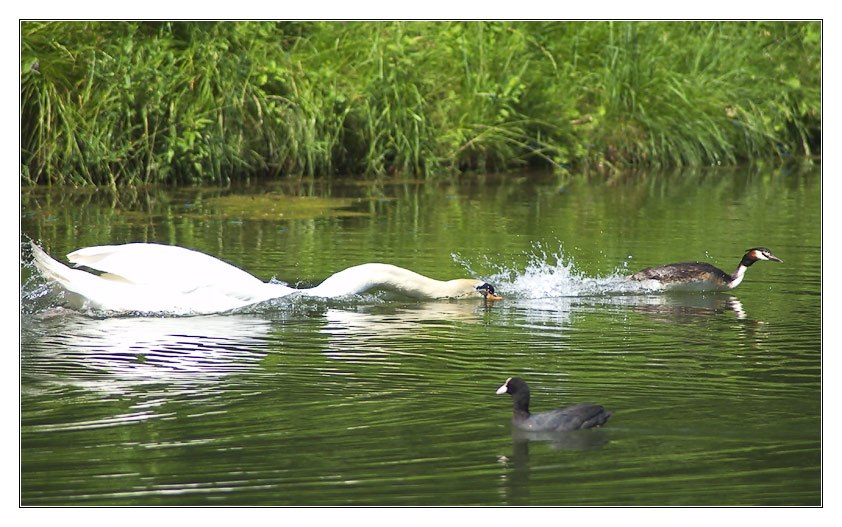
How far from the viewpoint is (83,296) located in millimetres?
8391

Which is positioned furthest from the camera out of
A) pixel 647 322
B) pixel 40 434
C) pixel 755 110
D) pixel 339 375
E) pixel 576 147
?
pixel 755 110

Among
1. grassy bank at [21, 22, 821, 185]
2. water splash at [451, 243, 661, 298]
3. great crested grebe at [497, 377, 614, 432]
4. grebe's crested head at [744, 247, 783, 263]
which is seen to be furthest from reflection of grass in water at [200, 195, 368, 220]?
great crested grebe at [497, 377, 614, 432]

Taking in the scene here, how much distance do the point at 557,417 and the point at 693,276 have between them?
4089mm

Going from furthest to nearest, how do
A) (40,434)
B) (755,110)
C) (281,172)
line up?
1. (755,110)
2. (281,172)
3. (40,434)

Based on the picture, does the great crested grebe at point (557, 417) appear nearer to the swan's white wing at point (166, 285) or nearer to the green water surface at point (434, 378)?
the green water surface at point (434, 378)

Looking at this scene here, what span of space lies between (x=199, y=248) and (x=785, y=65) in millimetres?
12365

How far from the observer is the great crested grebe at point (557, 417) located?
5594 millimetres

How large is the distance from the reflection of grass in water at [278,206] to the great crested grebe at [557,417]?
25.9 ft

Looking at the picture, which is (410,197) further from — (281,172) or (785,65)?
(785,65)

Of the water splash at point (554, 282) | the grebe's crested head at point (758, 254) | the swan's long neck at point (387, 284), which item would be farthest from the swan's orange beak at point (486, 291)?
the grebe's crested head at point (758, 254)

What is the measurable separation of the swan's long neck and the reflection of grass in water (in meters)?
4.44

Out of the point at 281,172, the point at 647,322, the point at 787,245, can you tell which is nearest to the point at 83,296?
the point at 647,322

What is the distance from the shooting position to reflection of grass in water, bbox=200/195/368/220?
1349cm

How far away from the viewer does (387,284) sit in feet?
29.4
